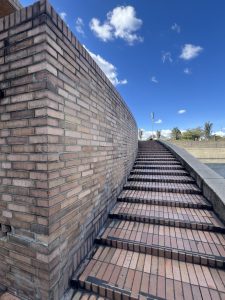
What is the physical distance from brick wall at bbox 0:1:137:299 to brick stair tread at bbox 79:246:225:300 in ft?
1.09

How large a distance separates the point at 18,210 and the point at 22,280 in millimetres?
694

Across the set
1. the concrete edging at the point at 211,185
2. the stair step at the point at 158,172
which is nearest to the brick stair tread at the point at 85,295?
the concrete edging at the point at 211,185

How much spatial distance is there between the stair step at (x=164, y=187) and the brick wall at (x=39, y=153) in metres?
2.43

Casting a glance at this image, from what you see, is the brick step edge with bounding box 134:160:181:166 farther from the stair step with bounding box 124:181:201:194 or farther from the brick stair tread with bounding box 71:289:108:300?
the brick stair tread with bounding box 71:289:108:300

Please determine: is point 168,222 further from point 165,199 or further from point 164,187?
point 164,187

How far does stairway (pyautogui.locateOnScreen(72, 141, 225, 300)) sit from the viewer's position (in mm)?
1735

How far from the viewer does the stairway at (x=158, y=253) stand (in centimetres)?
174

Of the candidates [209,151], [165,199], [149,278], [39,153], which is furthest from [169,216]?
[209,151]

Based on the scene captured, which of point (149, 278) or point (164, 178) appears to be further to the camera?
point (164, 178)

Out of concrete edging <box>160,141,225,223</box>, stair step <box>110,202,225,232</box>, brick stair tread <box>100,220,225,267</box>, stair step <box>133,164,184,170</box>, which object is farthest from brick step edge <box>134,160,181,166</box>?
brick stair tread <box>100,220,225,267</box>

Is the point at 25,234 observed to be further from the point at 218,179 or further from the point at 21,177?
the point at 218,179

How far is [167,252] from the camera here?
2184 millimetres

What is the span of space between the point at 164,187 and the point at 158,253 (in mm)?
1994

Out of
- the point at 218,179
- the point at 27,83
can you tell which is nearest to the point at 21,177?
the point at 27,83
